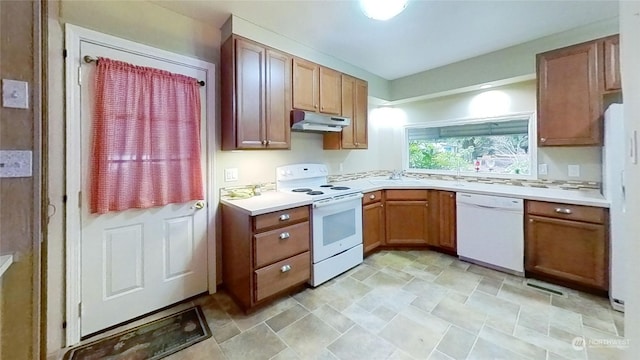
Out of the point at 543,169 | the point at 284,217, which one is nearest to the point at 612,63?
the point at 543,169

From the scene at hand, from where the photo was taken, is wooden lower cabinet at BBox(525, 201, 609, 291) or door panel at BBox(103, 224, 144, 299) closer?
door panel at BBox(103, 224, 144, 299)

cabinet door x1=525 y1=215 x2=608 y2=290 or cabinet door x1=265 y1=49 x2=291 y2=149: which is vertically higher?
cabinet door x1=265 y1=49 x2=291 y2=149

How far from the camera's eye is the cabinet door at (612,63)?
2254 mm

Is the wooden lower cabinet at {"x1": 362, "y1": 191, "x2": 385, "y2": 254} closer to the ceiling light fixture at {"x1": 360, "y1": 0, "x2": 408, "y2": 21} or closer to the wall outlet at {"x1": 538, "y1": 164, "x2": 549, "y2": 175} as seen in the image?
the wall outlet at {"x1": 538, "y1": 164, "x2": 549, "y2": 175}

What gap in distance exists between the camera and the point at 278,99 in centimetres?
257

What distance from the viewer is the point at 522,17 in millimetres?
2334

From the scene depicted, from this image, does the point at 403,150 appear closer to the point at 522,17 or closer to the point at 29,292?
the point at 522,17

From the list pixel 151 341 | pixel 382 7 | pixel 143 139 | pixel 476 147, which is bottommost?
pixel 151 341

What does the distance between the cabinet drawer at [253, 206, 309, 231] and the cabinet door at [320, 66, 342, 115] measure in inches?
49.1

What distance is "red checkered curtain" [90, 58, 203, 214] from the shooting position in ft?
6.03

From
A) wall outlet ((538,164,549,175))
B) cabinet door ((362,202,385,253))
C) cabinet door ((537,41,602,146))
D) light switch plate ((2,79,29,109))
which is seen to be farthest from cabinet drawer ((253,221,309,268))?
wall outlet ((538,164,549,175))

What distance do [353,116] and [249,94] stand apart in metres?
1.51

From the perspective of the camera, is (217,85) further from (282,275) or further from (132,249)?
(282,275)

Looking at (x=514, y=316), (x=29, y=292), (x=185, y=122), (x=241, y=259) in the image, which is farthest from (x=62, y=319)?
(x=514, y=316)
